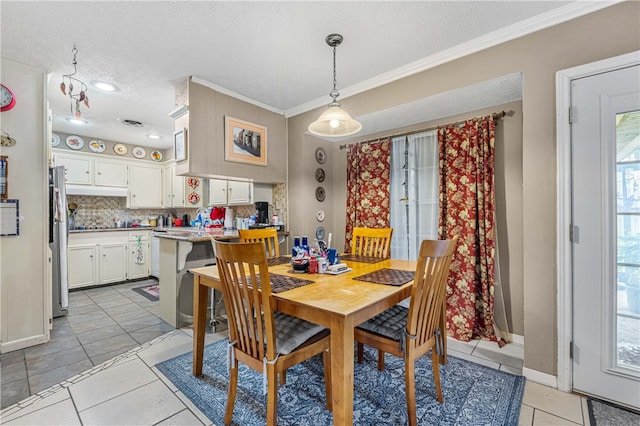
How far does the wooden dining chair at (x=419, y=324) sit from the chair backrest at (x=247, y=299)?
604 millimetres

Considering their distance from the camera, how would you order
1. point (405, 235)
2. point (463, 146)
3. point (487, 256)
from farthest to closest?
point (405, 235)
point (463, 146)
point (487, 256)

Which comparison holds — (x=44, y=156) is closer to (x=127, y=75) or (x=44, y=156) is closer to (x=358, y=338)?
(x=127, y=75)

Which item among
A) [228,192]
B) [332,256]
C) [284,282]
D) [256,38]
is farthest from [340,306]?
[228,192]

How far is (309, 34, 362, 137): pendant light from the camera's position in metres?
2.08

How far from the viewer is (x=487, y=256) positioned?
100 inches

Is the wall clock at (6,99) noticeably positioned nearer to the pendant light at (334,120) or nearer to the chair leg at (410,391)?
the pendant light at (334,120)

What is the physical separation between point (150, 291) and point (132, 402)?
2839 mm

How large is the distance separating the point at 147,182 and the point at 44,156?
9.39ft

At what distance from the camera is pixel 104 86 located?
2.94 m

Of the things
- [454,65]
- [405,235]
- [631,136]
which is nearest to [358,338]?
[405,235]

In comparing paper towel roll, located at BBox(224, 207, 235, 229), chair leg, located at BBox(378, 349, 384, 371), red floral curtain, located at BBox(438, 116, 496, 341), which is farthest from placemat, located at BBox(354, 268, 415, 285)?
paper towel roll, located at BBox(224, 207, 235, 229)

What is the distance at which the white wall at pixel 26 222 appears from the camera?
94.5 inches

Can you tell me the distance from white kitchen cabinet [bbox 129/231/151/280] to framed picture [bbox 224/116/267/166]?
9.47 feet

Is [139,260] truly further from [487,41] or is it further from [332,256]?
[487,41]
